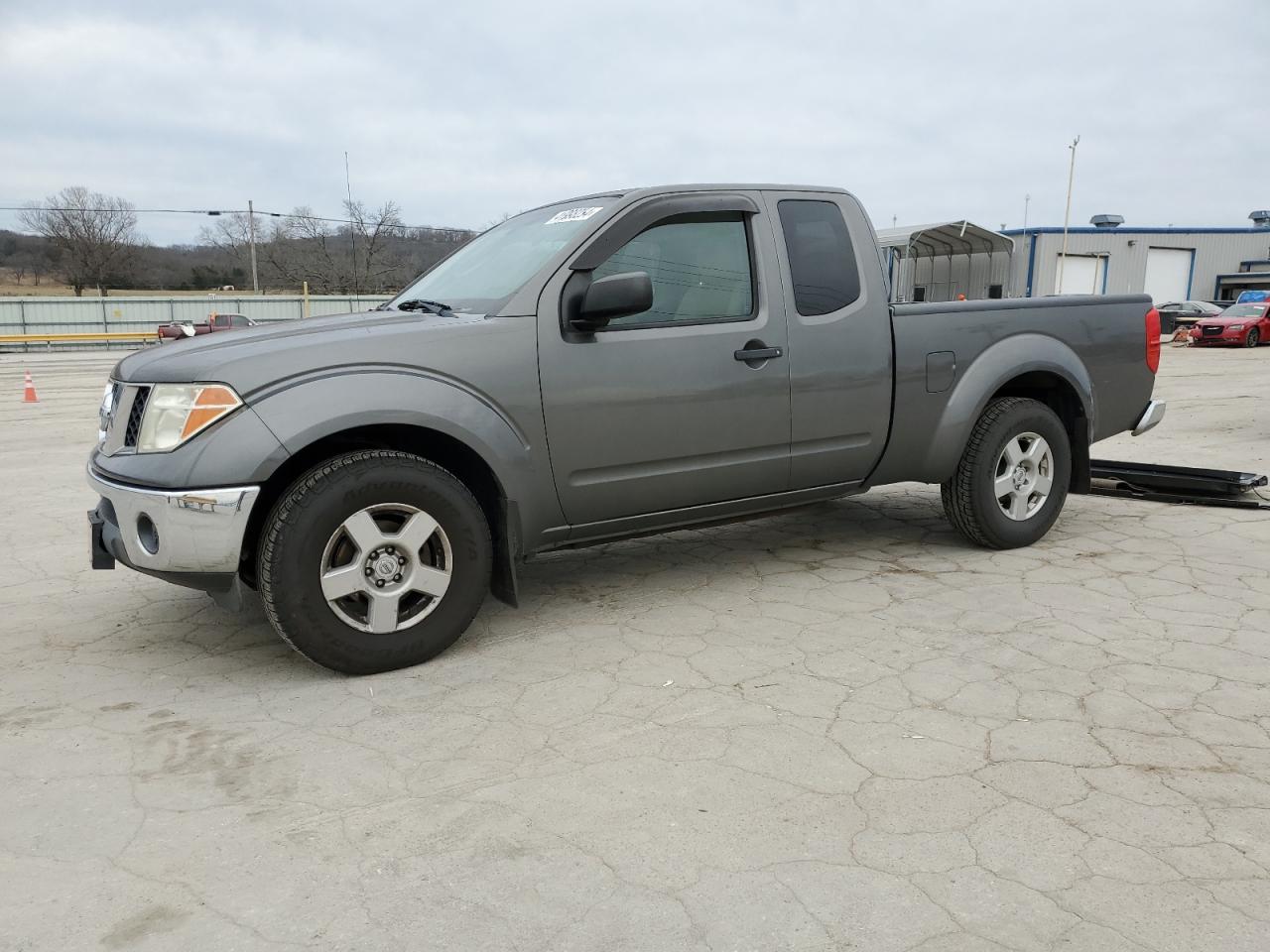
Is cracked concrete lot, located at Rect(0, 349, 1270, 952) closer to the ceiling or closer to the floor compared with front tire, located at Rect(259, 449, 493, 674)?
closer to the floor

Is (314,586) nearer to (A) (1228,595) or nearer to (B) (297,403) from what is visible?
(B) (297,403)

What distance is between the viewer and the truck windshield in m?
3.98

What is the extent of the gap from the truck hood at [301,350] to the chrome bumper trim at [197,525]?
373 mm

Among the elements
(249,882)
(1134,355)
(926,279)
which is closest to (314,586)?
(249,882)

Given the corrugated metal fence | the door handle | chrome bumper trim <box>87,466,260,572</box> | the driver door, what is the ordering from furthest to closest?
the corrugated metal fence → the door handle → the driver door → chrome bumper trim <box>87,466,260,572</box>

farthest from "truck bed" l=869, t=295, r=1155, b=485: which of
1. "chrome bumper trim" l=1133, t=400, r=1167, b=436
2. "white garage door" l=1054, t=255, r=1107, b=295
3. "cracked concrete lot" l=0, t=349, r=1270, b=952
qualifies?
"white garage door" l=1054, t=255, r=1107, b=295

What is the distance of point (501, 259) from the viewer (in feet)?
14.1

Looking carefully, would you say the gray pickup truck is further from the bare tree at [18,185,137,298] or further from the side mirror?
the bare tree at [18,185,137,298]

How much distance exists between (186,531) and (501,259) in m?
1.84

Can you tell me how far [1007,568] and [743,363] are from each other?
1811mm

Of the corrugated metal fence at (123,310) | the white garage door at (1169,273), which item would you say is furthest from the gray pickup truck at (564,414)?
the white garage door at (1169,273)

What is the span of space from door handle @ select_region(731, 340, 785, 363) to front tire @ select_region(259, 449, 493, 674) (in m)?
1.34

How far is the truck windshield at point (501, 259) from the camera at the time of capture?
3.98 m

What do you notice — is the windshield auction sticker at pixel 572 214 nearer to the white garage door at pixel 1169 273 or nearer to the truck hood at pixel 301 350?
the truck hood at pixel 301 350
